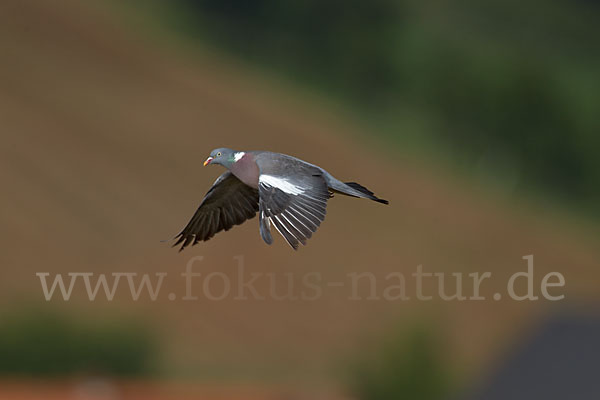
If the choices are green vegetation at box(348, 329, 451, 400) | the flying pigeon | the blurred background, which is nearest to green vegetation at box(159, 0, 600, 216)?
the blurred background

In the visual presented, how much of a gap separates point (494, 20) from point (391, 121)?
63.5 feet

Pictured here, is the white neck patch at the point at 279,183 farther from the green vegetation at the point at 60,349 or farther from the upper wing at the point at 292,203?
the green vegetation at the point at 60,349

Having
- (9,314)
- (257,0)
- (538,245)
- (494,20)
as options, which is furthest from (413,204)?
(9,314)

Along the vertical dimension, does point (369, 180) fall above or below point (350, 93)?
below

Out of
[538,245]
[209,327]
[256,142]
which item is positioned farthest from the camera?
[538,245]

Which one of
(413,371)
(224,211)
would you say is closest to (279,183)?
(224,211)

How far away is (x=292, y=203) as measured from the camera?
17.0ft

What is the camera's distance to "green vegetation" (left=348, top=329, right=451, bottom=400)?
2122cm

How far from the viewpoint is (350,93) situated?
58.8 m

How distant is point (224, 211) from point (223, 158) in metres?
1.16

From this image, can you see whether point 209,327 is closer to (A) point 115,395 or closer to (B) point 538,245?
(A) point 115,395

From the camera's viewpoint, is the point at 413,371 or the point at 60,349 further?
the point at 60,349

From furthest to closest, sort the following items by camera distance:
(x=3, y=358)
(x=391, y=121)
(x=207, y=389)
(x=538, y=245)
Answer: (x=391, y=121), (x=538, y=245), (x=207, y=389), (x=3, y=358)

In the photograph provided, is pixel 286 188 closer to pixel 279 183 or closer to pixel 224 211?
pixel 279 183
